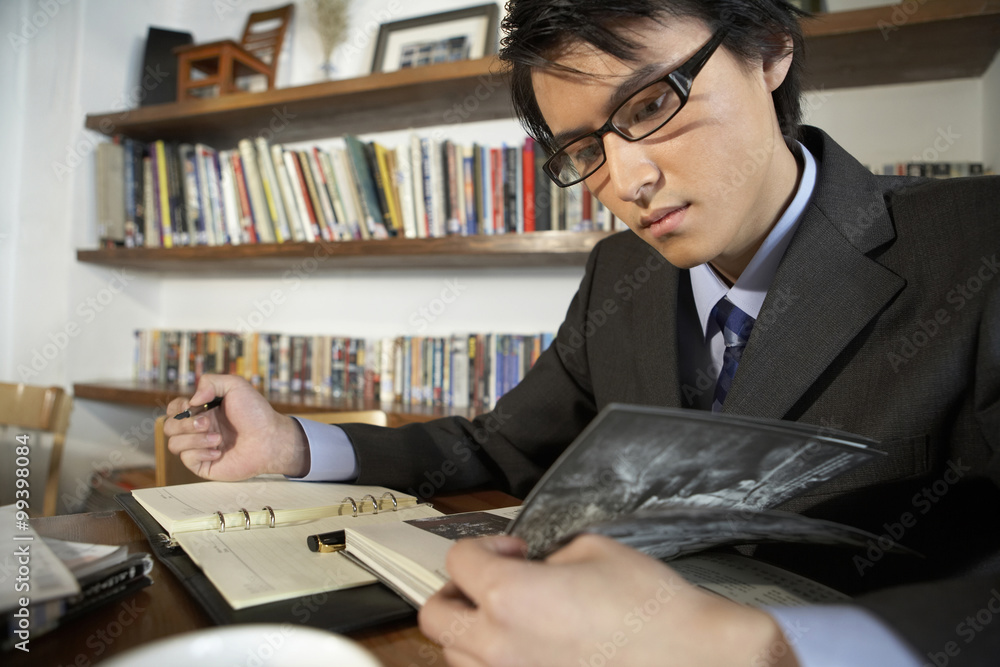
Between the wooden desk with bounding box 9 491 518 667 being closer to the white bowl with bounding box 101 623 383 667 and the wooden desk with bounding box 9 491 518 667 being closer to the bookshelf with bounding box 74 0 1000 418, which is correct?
the white bowl with bounding box 101 623 383 667

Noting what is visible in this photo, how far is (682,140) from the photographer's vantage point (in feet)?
2.31

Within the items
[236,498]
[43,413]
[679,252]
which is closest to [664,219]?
[679,252]

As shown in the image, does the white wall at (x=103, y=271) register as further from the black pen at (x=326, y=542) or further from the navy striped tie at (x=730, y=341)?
the black pen at (x=326, y=542)

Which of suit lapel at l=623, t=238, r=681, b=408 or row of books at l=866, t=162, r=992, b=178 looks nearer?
suit lapel at l=623, t=238, r=681, b=408

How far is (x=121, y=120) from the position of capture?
2344mm

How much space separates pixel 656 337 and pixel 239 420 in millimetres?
585

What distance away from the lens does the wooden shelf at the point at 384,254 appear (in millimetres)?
1812

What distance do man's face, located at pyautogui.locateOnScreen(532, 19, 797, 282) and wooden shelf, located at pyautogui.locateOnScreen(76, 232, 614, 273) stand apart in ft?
3.22

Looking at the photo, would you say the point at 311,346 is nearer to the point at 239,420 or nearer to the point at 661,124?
the point at 239,420

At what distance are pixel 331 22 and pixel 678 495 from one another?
7.34 ft

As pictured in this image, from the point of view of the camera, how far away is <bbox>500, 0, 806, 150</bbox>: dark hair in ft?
2.30

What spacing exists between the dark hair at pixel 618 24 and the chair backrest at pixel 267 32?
5.98 feet

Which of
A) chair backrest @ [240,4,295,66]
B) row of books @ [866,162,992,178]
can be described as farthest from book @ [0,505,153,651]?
chair backrest @ [240,4,295,66]

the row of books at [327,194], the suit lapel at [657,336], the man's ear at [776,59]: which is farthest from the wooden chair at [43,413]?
the man's ear at [776,59]
